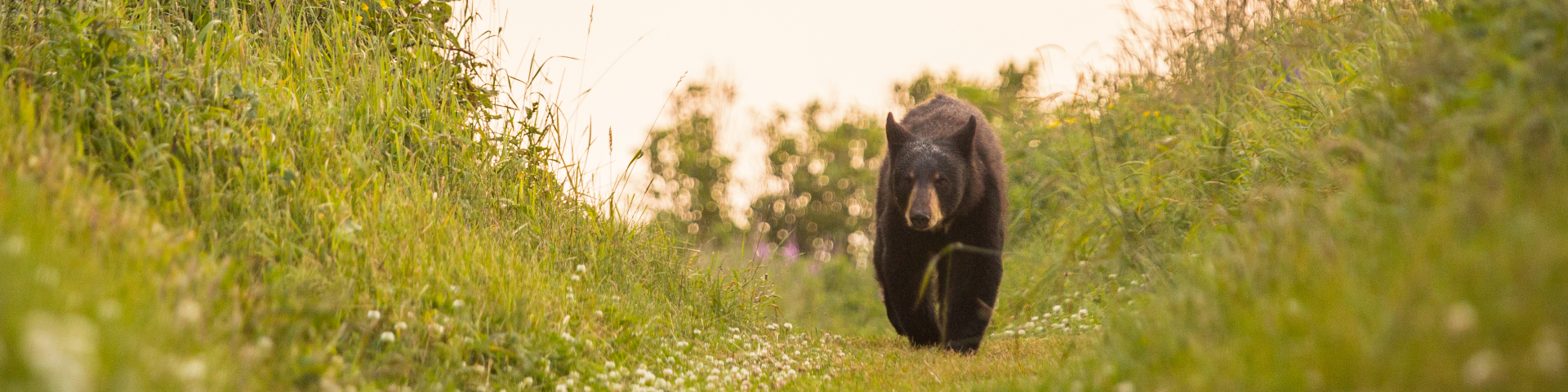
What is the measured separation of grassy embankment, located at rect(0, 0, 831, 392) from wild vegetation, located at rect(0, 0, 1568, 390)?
1cm

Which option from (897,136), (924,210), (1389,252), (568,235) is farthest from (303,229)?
(897,136)

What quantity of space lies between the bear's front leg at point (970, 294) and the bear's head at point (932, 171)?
28cm

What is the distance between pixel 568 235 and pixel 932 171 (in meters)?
2.05

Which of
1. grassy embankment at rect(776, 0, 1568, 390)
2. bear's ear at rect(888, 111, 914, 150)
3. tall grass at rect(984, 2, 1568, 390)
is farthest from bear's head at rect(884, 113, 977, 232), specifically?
tall grass at rect(984, 2, 1568, 390)

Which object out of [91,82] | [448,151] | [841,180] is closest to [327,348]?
[91,82]

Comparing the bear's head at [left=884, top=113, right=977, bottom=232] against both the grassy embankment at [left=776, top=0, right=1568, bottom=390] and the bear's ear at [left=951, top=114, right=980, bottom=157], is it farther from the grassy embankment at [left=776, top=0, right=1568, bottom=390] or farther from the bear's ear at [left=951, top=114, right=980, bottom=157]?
the grassy embankment at [left=776, top=0, right=1568, bottom=390]

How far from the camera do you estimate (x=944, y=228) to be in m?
5.44

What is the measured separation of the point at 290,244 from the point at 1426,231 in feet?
9.73

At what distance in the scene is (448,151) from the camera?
167 inches

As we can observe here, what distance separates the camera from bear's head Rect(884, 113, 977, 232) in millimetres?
5094

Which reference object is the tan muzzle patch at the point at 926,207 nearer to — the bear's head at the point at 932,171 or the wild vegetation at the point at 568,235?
the bear's head at the point at 932,171

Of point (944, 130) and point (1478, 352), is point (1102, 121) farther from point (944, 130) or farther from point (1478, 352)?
point (1478, 352)

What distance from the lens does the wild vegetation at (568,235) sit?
1.62m

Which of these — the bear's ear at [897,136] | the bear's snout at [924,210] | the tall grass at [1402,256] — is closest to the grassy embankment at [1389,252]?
the tall grass at [1402,256]
